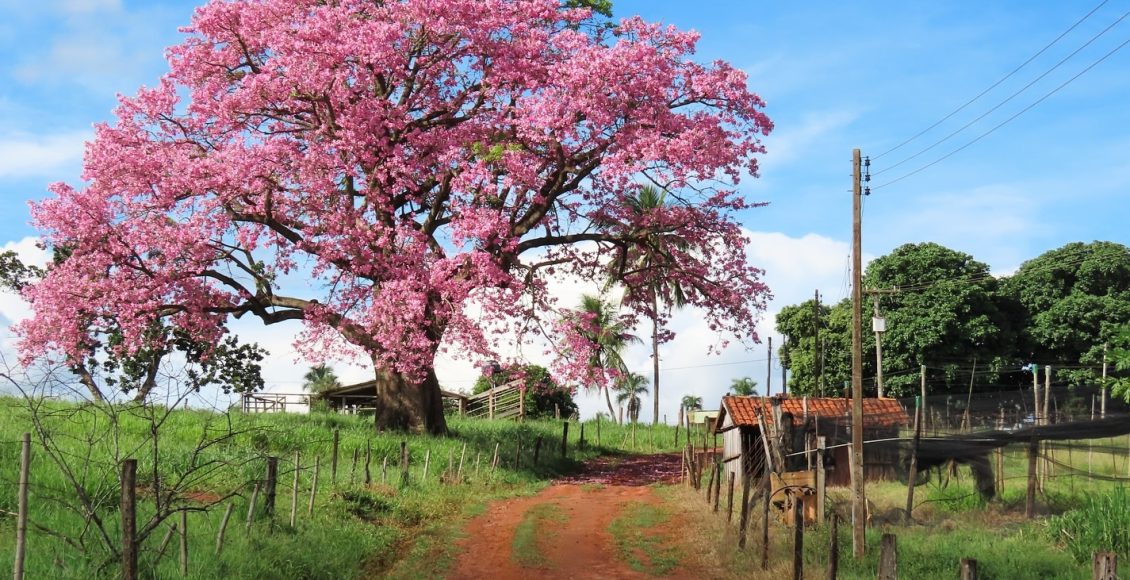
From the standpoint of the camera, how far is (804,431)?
22.4 m

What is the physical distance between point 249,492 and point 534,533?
18.0ft

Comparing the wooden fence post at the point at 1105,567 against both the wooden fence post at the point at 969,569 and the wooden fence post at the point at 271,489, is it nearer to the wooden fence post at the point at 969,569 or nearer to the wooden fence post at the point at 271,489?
the wooden fence post at the point at 969,569

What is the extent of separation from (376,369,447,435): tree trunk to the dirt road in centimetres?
464

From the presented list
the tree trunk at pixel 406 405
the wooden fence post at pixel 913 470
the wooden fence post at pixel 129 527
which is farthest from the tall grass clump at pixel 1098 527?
the tree trunk at pixel 406 405

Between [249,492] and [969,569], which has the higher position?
[969,569]

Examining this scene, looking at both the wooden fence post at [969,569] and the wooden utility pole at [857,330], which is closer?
the wooden fence post at [969,569]

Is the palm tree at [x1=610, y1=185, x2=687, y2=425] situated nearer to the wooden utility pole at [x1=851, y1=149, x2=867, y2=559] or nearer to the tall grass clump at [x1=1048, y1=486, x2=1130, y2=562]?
the wooden utility pole at [x1=851, y1=149, x2=867, y2=559]

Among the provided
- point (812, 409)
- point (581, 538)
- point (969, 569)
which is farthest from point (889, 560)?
point (812, 409)

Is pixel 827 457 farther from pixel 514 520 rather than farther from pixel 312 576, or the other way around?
pixel 312 576

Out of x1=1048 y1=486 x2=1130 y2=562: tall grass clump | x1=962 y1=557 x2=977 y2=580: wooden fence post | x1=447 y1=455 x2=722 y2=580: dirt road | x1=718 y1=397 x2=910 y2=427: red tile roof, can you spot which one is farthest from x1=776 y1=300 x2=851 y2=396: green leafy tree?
x1=962 y1=557 x2=977 y2=580: wooden fence post

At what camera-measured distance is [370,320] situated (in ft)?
85.3

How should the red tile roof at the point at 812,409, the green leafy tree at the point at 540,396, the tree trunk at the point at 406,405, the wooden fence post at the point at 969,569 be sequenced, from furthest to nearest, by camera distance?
the green leafy tree at the point at 540,396, the tree trunk at the point at 406,405, the red tile roof at the point at 812,409, the wooden fence post at the point at 969,569

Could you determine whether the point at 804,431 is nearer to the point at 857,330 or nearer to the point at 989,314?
the point at 857,330

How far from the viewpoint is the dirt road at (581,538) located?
16.7 meters
